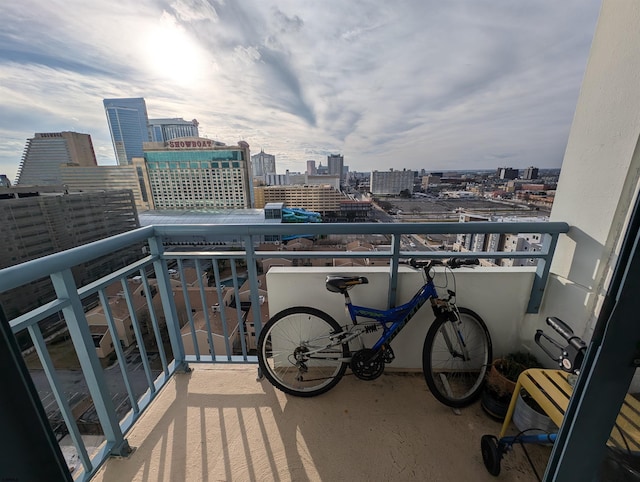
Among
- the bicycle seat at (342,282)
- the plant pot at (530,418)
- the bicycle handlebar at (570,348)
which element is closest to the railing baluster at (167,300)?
the bicycle seat at (342,282)

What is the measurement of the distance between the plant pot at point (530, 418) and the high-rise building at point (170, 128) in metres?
42.3

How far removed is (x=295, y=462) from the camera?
1.38m

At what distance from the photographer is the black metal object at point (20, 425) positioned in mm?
427

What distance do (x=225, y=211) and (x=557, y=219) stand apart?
52.6 ft

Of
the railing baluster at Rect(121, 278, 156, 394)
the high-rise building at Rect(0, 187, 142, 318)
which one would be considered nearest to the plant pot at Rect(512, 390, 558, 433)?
the railing baluster at Rect(121, 278, 156, 394)

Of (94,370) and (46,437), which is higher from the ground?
(46,437)

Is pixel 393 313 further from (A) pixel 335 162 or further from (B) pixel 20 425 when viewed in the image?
(A) pixel 335 162

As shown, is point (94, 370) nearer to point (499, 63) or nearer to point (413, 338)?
point (413, 338)

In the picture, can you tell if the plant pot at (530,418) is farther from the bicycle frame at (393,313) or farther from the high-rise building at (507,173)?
the high-rise building at (507,173)

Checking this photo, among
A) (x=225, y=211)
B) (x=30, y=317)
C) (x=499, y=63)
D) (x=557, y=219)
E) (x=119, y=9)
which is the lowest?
(x=225, y=211)

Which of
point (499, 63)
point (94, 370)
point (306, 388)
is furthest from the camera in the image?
point (499, 63)

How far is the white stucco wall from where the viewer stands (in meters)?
1.28

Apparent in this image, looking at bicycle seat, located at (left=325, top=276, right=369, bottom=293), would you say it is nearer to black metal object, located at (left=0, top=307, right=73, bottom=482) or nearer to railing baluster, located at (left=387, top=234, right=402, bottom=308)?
railing baluster, located at (left=387, top=234, right=402, bottom=308)

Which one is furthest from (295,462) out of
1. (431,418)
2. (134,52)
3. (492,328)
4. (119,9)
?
(119,9)
